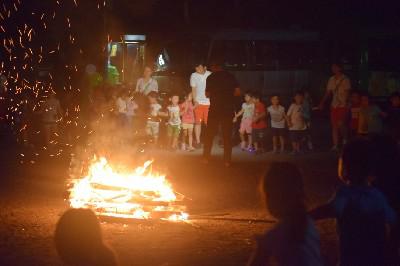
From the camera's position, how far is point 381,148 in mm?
5180

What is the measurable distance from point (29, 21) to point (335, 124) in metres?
16.8

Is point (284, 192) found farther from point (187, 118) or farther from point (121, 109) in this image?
point (187, 118)

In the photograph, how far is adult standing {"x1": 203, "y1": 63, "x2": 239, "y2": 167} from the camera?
42.1ft

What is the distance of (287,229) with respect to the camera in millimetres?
3582

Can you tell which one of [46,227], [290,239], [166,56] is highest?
[166,56]

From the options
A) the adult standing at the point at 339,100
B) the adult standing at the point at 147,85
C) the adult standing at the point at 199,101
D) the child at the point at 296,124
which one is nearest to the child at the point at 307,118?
the child at the point at 296,124

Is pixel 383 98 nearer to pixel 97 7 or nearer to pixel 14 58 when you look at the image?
pixel 97 7

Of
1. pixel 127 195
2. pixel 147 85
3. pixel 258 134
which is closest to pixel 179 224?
pixel 127 195

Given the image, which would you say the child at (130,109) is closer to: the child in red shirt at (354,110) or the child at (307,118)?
the child at (307,118)

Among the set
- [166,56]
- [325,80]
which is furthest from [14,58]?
[325,80]

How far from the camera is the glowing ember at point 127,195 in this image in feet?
28.5

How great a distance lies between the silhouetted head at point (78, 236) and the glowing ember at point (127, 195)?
503 cm

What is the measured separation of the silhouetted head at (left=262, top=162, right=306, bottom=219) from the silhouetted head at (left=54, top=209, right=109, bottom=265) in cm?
90

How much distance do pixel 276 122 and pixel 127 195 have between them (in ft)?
23.7
